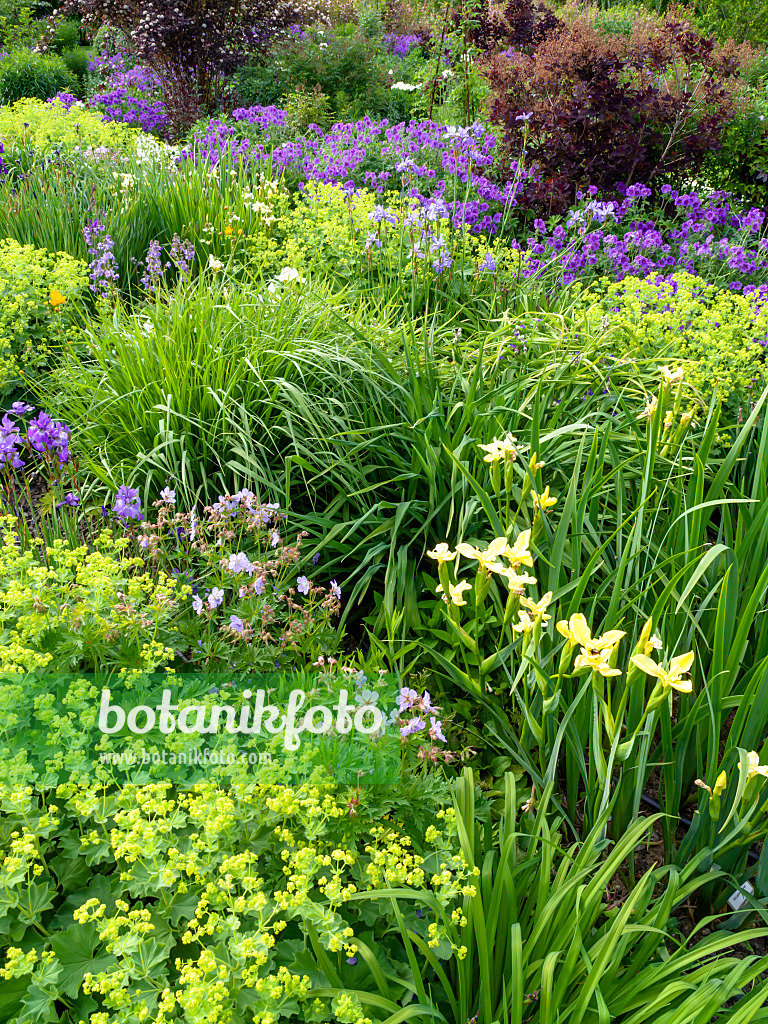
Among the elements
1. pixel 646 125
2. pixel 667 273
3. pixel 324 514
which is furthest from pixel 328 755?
pixel 646 125

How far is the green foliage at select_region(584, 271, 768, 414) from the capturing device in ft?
10.0

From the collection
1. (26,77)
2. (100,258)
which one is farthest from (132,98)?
(100,258)

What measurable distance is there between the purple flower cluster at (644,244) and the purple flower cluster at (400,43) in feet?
29.2

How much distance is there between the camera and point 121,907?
126 centimetres

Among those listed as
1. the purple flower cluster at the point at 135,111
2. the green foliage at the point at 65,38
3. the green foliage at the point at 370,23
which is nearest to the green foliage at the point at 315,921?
the purple flower cluster at the point at 135,111

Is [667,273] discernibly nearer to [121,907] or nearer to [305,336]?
[305,336]

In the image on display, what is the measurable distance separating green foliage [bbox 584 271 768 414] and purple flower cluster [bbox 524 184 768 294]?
668 mm

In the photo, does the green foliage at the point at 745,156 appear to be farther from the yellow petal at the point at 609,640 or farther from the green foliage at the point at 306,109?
the yellow petal at the point at 609,640

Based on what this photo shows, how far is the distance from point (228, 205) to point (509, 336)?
236 cm

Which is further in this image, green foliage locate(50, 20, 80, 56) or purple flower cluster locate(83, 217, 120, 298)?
green foliage locate(50, 20, 80, 56)

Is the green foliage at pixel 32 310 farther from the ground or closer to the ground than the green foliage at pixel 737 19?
closer to the ground

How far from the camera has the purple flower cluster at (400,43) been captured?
39.5ft

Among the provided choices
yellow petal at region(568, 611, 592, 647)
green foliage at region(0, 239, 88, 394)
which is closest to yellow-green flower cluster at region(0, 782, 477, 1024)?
yellow petal at region(568, 611, 592, 647)

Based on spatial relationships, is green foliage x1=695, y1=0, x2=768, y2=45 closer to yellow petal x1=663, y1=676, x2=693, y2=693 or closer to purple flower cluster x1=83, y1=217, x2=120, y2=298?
purple flower cluster x1=83, y1=217, x2=120, y2=298
